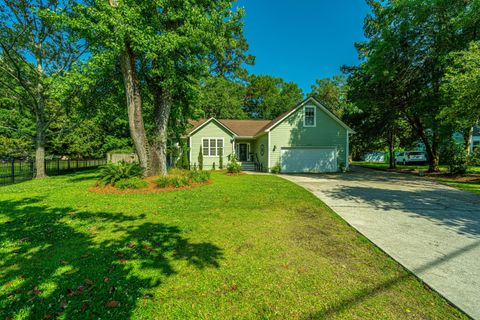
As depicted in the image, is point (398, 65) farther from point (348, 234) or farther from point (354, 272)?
point (354, 272)

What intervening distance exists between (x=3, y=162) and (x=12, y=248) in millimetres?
12096

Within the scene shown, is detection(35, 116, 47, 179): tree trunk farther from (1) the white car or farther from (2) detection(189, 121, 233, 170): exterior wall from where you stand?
(1) the white car

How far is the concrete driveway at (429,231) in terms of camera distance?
281 cm

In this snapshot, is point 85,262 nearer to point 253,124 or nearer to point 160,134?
point 160,134

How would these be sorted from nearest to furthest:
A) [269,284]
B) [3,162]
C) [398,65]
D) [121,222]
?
[269,284] → [121,222] → [3,162] → [398,65]

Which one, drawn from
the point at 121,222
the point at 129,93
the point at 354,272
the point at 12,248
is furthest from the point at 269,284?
the point at 129,93

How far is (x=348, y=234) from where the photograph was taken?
4.40 metres

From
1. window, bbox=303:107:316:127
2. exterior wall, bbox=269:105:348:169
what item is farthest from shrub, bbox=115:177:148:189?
window, bbox=303:107:316:127

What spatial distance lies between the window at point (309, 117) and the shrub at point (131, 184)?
1300 centimetres

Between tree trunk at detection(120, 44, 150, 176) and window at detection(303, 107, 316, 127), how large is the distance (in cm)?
1230

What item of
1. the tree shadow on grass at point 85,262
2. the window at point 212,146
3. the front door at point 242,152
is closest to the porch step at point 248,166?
the front door at point 242,152

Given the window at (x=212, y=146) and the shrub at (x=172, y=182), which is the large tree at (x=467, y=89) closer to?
the shrub at (x=172, y=182)

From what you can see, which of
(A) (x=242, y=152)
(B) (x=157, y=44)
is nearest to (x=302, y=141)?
(A) (x=242, y=152)

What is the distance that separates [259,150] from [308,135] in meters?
4.56
